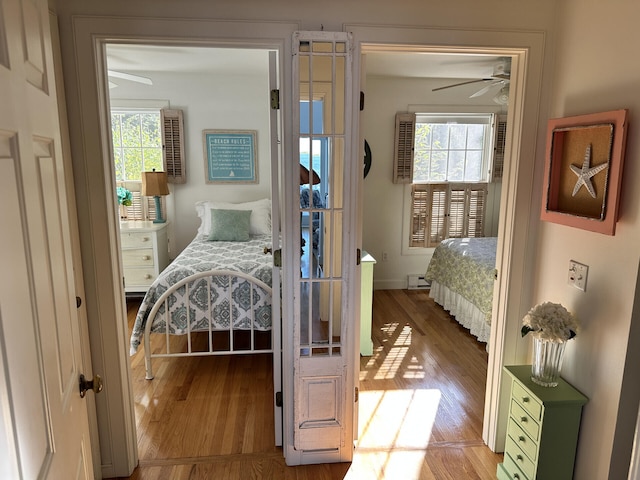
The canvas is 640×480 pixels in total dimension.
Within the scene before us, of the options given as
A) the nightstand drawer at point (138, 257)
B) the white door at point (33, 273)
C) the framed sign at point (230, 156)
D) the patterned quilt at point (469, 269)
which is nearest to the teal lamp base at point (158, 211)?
the nightstand drawer at point (138, 257)

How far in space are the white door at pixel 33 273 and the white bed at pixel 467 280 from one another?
3075mm

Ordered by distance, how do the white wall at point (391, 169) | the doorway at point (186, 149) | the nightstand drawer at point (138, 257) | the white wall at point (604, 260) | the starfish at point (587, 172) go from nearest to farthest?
1. the white wall at point (604, 260)
2. the starfish at point (587, 172)
3. the doorway at point (186, 149)
4. the nightstand drawer at point (138, 257)
5. the white wall at point (391, 169)

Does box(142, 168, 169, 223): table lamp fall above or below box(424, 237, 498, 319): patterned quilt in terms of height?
above

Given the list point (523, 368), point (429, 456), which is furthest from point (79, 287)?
point (523, 368)

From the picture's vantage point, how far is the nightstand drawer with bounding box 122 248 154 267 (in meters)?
4.33

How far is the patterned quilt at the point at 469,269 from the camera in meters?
3.58

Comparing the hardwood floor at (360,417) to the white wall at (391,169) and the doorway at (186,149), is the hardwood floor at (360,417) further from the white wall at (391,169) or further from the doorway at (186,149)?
the white wall at (391,169)

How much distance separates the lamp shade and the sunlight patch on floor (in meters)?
2.90

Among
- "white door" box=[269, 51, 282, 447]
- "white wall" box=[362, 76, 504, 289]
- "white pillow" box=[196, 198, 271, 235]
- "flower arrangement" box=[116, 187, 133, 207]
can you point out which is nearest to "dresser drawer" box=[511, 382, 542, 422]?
"white door" box=[269, 51, 282, 447]

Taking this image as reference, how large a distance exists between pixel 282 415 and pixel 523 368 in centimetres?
122

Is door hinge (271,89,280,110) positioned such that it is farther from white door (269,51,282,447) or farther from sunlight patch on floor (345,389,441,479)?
sunlight patch on floor (345,389,441,479)

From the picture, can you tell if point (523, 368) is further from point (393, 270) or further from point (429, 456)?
point (393, 270)

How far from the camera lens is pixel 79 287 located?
193 cm

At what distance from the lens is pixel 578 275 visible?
1822 mm
